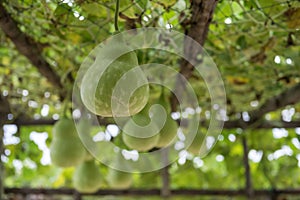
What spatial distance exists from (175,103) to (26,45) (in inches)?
20.4

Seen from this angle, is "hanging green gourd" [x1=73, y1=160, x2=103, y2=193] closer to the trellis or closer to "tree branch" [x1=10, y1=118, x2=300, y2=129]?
the trellis

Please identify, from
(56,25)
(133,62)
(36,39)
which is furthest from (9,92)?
(133,62)

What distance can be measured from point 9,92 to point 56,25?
0.67 m

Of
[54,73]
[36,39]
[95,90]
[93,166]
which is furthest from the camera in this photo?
[93,166]

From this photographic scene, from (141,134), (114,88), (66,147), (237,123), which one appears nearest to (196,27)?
(141,134)

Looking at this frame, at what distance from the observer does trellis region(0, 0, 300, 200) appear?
0.97 m

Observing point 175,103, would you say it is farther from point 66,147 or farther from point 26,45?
point 26,45

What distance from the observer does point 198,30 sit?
993 millimetres

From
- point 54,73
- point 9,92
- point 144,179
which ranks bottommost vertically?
point 144,179

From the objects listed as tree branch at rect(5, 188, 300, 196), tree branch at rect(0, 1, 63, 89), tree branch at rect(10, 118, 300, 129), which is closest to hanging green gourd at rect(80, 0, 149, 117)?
tree branch at rect(0, 1, 63, 89)

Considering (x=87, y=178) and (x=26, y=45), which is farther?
(x=87, y=178)

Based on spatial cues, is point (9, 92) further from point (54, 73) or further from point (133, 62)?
point (133, 62)

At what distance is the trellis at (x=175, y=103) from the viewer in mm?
972

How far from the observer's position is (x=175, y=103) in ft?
4.91
